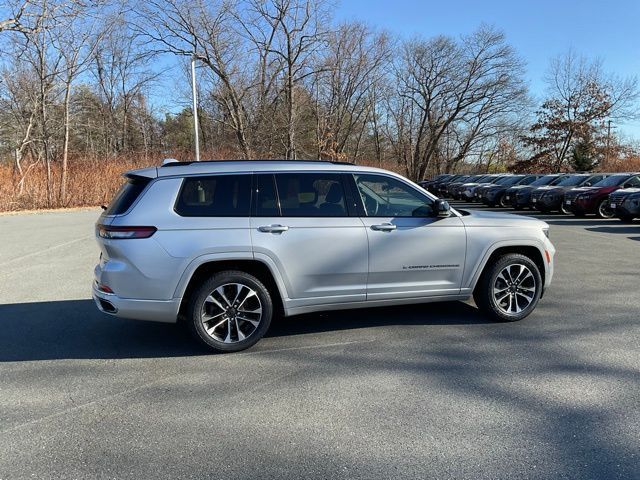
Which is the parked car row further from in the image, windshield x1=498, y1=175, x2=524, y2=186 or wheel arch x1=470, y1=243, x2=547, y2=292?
wheel arch x1=470, y1=243, x2=547, y2=292

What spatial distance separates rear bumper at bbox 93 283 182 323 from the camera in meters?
4.31

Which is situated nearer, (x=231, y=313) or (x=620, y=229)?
(x=231, y=313)

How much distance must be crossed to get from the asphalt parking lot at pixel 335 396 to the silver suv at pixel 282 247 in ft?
1.44

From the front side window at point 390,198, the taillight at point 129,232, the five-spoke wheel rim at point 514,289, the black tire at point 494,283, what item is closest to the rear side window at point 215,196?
the taillight at point 129,232

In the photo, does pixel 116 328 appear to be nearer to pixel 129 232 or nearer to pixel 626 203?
pixel 129 232

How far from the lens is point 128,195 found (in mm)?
4492

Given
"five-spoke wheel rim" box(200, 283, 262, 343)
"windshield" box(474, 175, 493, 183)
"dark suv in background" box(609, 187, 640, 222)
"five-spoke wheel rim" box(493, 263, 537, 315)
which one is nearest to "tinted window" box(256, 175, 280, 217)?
"five-spoke wheel rim" box(200, 283, 262, 343)

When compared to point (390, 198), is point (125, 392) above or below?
below

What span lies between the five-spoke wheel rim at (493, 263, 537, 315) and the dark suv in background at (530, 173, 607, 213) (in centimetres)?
1518

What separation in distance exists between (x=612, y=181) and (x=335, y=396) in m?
17.7

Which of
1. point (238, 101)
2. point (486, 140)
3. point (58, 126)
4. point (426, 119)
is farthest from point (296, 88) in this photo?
point (486, 140)

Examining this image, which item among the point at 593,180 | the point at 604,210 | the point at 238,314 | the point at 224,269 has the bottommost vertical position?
the point at 238,314

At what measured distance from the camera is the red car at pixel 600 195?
55.7 ft

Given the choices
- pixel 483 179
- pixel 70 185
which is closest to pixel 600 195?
pixel 483 179
